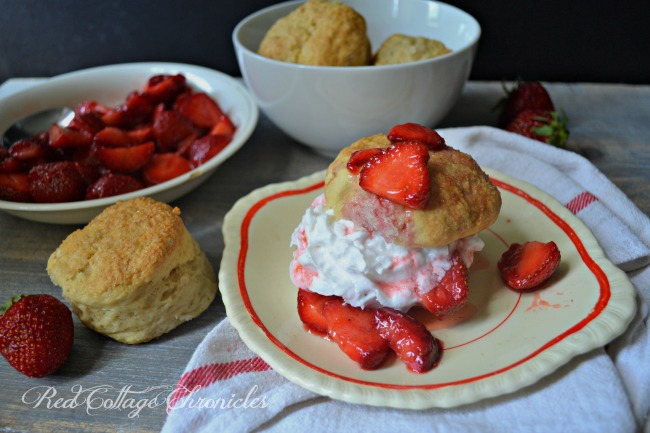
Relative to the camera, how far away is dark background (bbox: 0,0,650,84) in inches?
101

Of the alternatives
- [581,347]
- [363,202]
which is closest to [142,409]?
[363,202]

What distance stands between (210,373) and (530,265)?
0.72 m

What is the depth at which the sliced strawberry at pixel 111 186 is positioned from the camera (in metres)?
1.75

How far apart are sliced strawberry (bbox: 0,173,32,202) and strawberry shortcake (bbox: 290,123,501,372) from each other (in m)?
0.94

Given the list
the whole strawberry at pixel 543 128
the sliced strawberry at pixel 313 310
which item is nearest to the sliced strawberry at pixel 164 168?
the sliced strawberry at pixel 313 310

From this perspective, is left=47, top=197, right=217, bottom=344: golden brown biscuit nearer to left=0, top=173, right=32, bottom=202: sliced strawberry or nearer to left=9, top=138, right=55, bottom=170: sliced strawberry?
left=0, top=173, right=32, bottom=202: sliced strawberry

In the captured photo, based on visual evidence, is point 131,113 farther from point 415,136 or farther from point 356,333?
point 356,333

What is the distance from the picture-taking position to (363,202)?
126cm

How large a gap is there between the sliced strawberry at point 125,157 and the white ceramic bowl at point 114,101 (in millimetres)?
190

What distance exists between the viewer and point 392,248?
1.26 metres

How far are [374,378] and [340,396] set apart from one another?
0.08m

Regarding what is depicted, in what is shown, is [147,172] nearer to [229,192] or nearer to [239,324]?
[229,192]

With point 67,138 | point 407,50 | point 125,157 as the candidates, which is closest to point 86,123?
point 67,138

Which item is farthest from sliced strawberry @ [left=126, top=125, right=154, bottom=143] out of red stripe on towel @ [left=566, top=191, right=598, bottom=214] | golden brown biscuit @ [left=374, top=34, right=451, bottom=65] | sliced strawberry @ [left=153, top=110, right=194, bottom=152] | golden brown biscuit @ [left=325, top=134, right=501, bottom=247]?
red stripe on towel @ [left=566, top=191, right=598, bottom=214]
